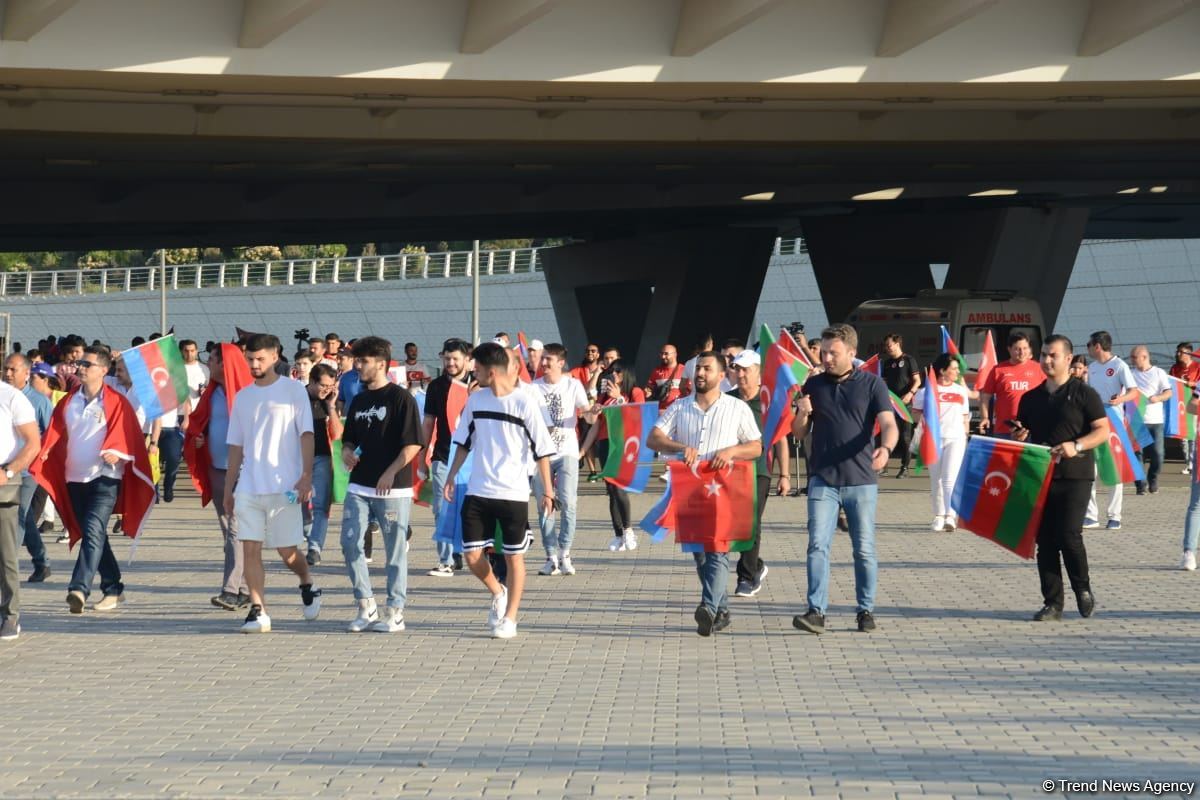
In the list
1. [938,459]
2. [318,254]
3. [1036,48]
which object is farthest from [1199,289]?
[318,254]

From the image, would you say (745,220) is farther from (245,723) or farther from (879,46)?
(245,723)

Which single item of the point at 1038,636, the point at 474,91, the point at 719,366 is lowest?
the point at 1038,636

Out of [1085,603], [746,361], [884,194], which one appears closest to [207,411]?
[746,361]

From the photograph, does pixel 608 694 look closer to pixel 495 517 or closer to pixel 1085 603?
pixel 495 517

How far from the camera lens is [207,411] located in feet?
37.9

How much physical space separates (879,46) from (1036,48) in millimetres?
1748

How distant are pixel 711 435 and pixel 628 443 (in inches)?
210

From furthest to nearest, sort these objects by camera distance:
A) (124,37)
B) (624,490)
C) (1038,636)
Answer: (124,37)
(624,490)
(1038,636)

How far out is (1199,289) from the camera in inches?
1868

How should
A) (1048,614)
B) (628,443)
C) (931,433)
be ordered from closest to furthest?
(1048,614) → (628,443) → (931,433)

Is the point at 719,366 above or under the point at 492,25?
under

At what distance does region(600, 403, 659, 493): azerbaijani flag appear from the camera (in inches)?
594

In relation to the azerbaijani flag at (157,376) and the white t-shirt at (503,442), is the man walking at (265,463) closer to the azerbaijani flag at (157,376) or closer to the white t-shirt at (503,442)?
the white t-shirt at (503,442)

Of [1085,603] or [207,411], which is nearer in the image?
[1085,603]
